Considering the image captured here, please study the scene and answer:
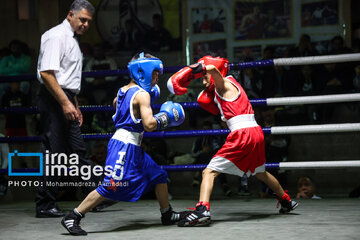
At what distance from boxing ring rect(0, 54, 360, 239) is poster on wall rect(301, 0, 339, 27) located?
339cm

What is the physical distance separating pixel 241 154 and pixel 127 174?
73cm

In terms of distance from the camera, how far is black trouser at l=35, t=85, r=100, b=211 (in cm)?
362

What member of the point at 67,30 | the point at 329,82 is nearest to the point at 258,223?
the point at 67,30

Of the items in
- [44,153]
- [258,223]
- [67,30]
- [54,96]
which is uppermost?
[67,30]

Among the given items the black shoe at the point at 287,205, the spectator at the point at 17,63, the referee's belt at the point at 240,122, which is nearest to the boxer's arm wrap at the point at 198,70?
the referee's belt at the point at 240,122

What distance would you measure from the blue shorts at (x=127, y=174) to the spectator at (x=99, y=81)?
3759 mm

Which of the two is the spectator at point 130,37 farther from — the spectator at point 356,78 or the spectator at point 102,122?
the spectator at point 356,78

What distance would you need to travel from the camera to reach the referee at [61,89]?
3.55m

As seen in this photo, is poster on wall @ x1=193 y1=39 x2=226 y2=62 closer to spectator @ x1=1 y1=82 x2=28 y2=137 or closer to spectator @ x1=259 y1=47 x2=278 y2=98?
spectator @ x1=259 y1=47 x2=278 y2=98

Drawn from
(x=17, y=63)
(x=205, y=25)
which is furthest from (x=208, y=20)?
(x=17, y=63)

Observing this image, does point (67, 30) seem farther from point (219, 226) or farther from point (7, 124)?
point (7, 124)

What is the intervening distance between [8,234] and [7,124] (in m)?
3.68

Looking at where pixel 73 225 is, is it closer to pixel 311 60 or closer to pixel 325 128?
pixel 325 128

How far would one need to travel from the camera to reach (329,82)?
614cm
